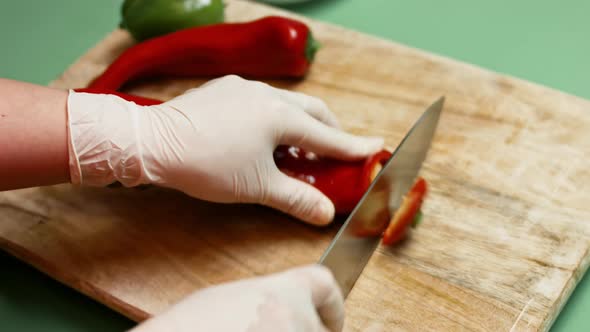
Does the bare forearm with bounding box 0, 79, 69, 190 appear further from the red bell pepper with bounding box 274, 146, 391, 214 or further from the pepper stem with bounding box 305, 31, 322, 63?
the pepper stem with bounding box 305, 31, 322, 63

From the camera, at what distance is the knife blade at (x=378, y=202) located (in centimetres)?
109

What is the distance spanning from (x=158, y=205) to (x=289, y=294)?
1.78 feet

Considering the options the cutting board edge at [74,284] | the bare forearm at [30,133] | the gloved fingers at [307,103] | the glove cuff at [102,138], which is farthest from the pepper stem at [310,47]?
the cutting board edge at [74,284]

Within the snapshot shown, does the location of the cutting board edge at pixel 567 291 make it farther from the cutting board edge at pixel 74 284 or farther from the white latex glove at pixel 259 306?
the cutting board edge at pixel 74 284

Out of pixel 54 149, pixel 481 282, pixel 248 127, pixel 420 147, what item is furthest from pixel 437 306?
pixel 54 149

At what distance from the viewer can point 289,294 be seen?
87 cm

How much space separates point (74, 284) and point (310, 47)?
0.73m

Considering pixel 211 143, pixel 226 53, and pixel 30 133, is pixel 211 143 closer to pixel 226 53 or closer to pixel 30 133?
pixel 30 133

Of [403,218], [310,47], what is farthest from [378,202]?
[310,47]

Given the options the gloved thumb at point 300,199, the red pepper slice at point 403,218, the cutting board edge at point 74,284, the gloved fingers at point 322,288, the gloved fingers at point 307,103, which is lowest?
the cutting board edge at point 74,284

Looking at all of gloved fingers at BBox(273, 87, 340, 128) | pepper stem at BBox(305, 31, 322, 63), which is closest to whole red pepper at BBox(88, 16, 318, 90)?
pepper stem at BBox(305, 31, 322, 63)

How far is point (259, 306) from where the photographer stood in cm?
86

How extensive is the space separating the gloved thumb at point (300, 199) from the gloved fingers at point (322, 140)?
70 millimetres

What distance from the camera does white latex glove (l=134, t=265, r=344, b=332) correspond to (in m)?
0.84
